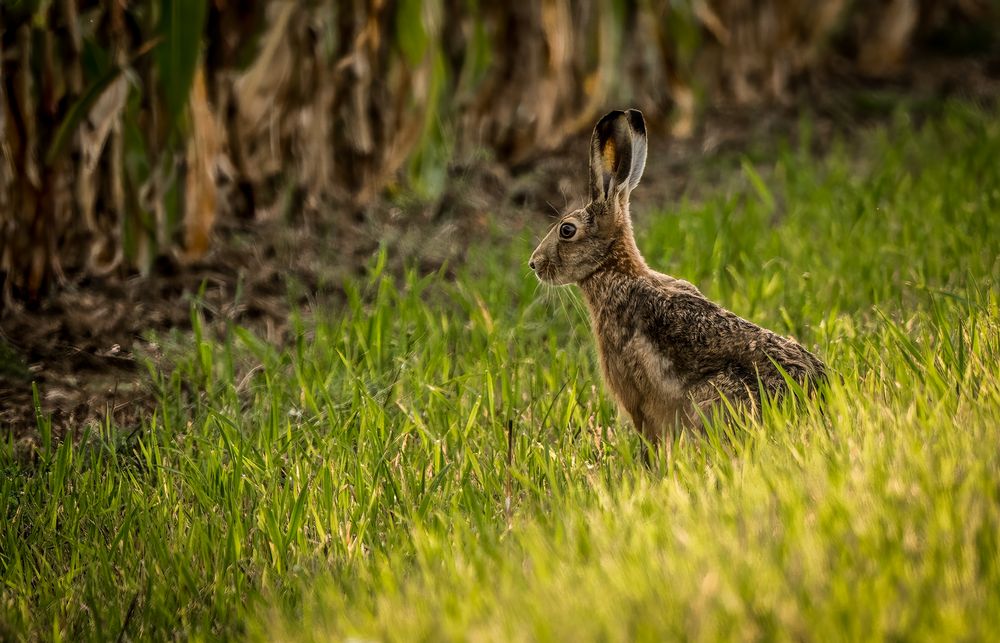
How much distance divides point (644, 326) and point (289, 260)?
2828 mm

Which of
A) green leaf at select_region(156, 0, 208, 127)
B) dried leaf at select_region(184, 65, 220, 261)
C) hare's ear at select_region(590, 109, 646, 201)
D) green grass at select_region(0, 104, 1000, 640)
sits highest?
green leaf at select_region(156, 0, 208, 127)

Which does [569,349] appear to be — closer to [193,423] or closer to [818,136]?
[193,423]

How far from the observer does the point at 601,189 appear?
15.6 feet

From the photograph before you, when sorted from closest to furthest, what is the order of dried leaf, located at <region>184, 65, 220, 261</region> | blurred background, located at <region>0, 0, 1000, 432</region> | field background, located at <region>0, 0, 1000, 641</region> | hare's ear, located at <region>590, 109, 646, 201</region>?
field background, located at <region>0, 0, 1000, 641</region>
hare's ear, located at <region>590, 109, 646, 201</region>
blurred background, located at <region>0, 0, 1000, 432</region>
dried leaf, located at <region>184, 65, 220, 261</region>

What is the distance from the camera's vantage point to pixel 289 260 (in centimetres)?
668

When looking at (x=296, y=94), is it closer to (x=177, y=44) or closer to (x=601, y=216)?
(x=177, y=44)

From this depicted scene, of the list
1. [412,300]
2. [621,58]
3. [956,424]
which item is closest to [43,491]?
[412,300]

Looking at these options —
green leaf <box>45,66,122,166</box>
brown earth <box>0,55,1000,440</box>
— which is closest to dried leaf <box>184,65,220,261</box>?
brown earth <box>0,55,1000,440</box>

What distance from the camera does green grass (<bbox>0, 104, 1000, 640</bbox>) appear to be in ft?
8.88

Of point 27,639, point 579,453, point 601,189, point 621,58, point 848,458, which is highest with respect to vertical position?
point 621,58

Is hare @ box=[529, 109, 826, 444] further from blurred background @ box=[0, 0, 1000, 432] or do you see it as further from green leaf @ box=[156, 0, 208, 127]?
green leaf @ box=[156, 0, 208, 127]

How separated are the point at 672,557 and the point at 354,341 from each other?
2.85 m

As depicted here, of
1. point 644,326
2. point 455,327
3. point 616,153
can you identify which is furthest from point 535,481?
point 455,327

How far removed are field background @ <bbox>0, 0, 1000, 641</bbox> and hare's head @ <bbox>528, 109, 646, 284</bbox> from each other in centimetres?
40
